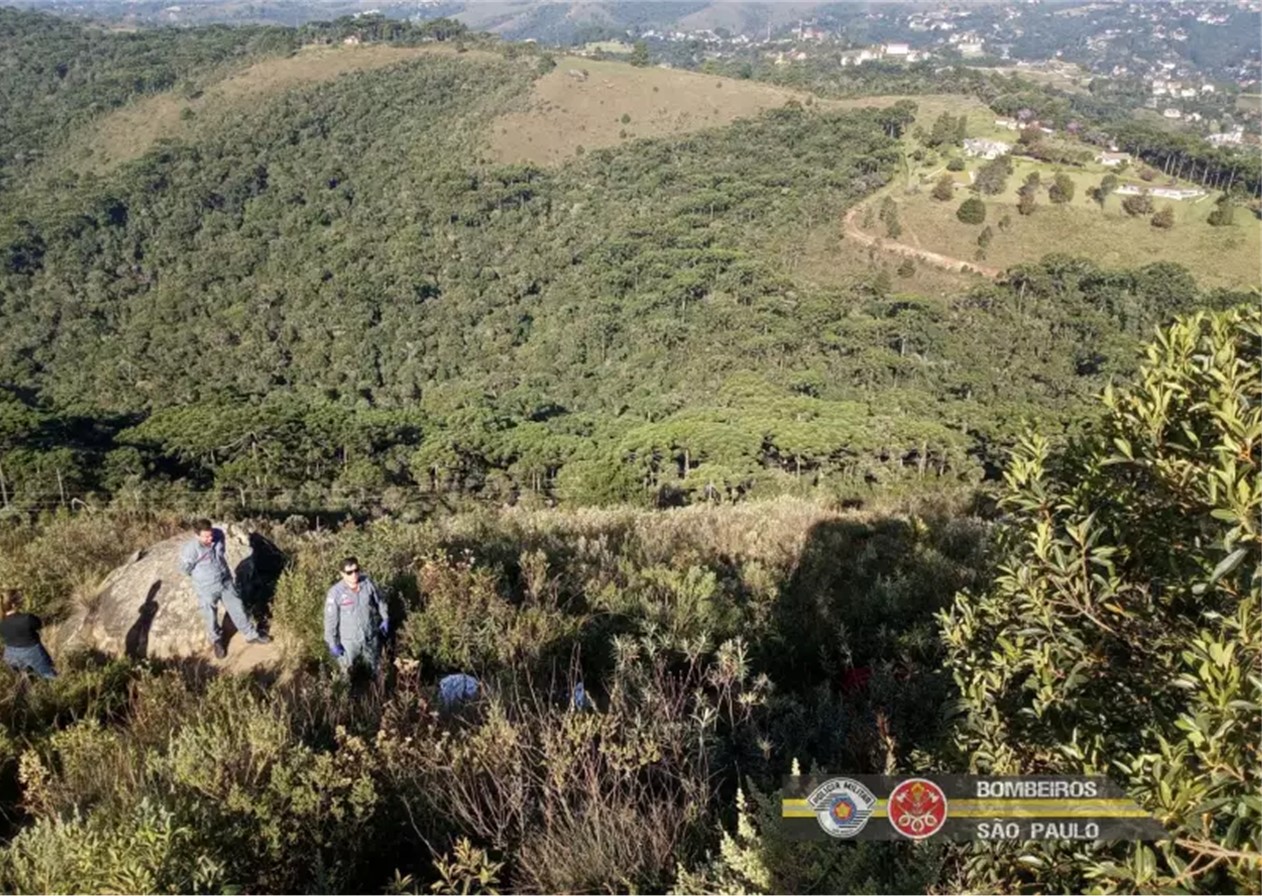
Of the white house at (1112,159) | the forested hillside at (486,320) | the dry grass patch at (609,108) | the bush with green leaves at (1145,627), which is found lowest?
the forested hillside at (486,320)

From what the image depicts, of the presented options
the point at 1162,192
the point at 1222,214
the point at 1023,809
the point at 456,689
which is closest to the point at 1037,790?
the point at 1023,809

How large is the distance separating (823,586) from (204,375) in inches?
2304

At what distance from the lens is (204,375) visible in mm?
54812

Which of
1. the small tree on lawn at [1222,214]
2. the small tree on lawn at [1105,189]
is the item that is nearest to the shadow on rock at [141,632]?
the small tree on lawn at [1222,214]

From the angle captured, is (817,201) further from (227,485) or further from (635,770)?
(635,770)

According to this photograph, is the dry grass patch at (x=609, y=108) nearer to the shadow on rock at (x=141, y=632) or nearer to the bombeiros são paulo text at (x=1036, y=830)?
the shadow on rock at (x=141, y=632)

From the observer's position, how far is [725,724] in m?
3.57

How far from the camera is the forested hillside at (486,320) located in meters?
36.7

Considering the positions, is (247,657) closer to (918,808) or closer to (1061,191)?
(918,808)

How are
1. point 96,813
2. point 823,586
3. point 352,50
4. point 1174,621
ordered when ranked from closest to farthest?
point 1174,621 → point 96,813 → point 823,586 → point 352,50

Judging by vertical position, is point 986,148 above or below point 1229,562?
below

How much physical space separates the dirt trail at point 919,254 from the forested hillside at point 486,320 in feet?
11.3

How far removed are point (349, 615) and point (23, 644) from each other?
1653 millimetres

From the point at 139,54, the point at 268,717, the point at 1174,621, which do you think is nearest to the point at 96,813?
the point at 268,717
